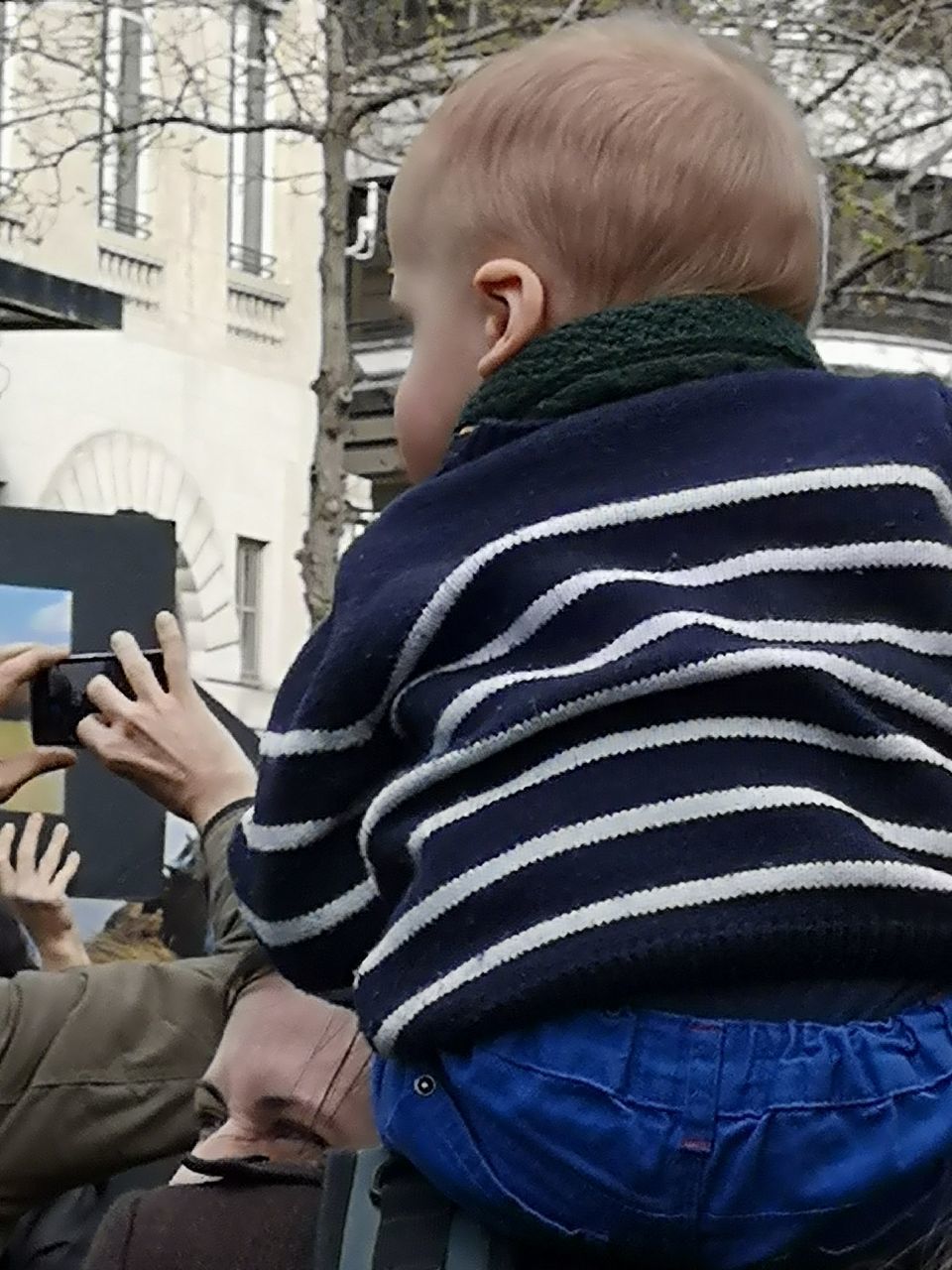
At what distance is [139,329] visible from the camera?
1909 cm

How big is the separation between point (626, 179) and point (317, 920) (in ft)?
1.80

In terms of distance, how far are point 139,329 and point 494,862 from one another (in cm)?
1808

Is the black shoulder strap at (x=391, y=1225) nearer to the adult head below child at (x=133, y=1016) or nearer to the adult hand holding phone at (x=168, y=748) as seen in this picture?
the adult head below child at (x=133, y=1016)

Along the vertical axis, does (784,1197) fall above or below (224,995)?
above

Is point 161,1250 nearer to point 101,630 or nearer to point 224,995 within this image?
point 224,995

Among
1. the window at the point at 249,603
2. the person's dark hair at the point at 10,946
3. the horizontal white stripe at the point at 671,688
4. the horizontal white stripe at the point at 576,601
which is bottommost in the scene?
the window at the point at 249,603

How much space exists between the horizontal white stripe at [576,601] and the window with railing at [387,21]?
9916 millimetres

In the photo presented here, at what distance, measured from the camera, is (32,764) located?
255 cm

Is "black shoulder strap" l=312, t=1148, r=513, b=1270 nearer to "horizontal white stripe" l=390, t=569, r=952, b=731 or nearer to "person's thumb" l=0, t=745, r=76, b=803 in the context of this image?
"horizontal white stripe" l=390, t=569, r=952, b=731

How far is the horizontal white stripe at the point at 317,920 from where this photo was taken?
1.58 m

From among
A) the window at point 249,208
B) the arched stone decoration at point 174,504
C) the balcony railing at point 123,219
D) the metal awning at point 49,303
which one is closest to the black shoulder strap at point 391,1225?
the metal awning at point 49,303

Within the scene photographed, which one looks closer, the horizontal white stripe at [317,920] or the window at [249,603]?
the horizontal white stripe at [317,920]

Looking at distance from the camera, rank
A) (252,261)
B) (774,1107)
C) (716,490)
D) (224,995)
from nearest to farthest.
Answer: (774,1107) → (716,490) → (224,995) → (252,261)

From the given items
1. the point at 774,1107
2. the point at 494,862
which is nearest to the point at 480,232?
the point at 494,862
